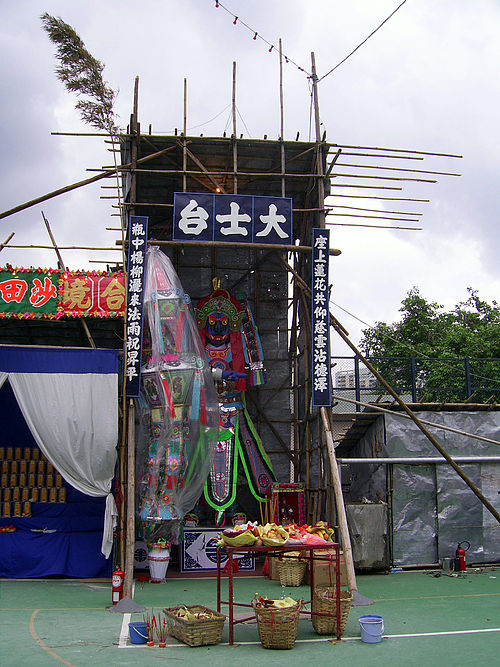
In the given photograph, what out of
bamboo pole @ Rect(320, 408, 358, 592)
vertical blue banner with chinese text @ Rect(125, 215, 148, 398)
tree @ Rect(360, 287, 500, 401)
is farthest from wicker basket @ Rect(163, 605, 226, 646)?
tree @ Rect(360, 287, 500, 401)

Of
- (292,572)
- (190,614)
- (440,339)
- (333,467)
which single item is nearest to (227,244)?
(333,467)

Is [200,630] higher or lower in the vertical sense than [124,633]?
higher

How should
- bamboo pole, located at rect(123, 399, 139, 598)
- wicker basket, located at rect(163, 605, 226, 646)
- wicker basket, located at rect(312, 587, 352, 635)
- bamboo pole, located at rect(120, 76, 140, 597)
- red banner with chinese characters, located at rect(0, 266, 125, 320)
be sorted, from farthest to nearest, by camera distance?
1. red banner with chinese characters, located at rect(0, 266, 125, 320)
2. bamboo pole, located at rect(120, 76, 140, 597)
3. bamboo pole, located at rect(123, 399, 139, 598)
4. wicker basket, located at rect(312, 587, 352, 635)
5. wicker basket, located at rect(163, 605, 226, 646)

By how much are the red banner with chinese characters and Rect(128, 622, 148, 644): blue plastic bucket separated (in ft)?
19.4

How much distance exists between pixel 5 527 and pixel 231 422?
14.9ft

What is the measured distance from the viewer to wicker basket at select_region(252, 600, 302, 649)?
753cm

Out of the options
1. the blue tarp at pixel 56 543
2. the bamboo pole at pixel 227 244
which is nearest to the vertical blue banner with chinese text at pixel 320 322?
the bamboo pole at pixel 227 244

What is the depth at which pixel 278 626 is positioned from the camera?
24.7ft

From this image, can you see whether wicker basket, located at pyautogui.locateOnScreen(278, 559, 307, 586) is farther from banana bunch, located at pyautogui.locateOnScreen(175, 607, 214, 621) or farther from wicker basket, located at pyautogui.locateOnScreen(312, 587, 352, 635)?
banana bunch, located at pyautogui.locateOnScreen(175, 607, 214, 621)

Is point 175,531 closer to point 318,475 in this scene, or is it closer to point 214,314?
point 318,475

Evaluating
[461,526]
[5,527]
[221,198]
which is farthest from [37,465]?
[461,526]

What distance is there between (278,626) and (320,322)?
6.31 meters

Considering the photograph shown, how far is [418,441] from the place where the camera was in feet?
46.1

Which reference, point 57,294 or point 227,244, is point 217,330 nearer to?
point 227,244
